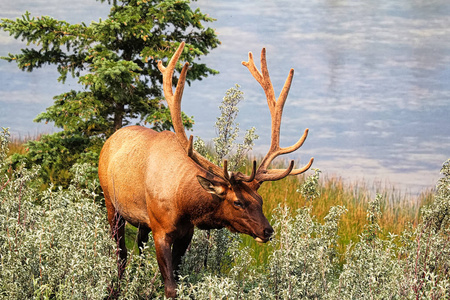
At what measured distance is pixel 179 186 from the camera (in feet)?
18.3

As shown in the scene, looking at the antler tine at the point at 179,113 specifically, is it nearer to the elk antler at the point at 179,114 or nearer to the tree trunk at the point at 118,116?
the elk antler at the point at 179,114

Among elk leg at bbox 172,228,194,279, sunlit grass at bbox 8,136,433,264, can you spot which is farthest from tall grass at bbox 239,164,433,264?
elk leg at bbox 172,228,194,279

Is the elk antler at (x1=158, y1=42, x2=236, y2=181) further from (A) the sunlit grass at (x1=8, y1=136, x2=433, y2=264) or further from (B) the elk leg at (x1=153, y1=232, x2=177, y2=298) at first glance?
(A) the sunlit grass at (x1=8, y1=136, x2=433, y2=264)

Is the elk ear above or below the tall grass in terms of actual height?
above

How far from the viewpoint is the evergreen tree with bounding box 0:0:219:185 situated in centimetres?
929

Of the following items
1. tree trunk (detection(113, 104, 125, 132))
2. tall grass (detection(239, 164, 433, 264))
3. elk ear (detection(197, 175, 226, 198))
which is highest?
tree trunk (detection(113, 104, 125, 132))

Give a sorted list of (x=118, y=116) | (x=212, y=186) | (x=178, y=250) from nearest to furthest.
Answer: (x=212, y=186), (x=178, y=250), (x=118, y=116)

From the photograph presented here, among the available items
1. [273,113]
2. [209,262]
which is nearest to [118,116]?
[209,262]

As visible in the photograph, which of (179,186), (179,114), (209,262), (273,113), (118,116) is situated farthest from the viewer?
(118,116)

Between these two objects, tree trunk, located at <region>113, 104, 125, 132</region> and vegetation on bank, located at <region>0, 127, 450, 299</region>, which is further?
tree trunk, located at <region>113, 104, 125, 132</region>

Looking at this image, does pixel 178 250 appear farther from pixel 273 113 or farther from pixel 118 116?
pixel 118 116

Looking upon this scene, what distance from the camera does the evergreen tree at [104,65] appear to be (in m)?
9.29

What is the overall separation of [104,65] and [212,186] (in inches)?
181

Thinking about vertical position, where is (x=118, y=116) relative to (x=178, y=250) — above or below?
above
